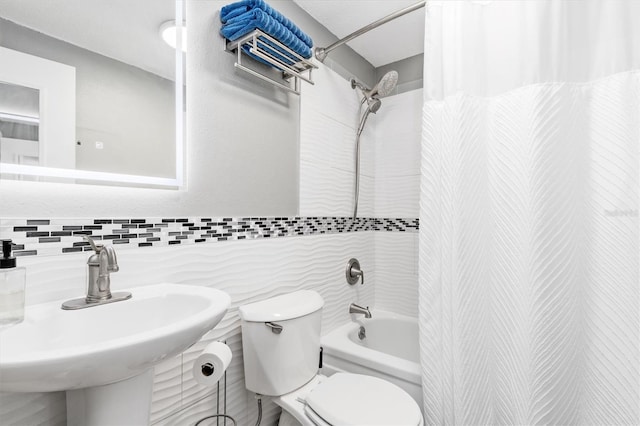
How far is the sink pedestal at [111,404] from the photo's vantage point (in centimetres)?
73

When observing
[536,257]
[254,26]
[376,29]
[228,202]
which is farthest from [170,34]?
[536,257]

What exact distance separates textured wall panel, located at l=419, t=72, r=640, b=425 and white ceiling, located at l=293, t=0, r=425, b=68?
81cm

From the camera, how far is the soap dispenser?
69 cm

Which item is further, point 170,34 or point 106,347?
point 170,34

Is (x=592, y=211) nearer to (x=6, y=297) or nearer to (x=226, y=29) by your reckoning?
(x=226, y=29)

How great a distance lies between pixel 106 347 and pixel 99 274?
37 centimetres

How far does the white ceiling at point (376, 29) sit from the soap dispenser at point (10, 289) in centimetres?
162

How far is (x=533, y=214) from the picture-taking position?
1118 mm

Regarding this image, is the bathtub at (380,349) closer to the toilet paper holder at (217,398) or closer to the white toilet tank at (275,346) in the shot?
the white toilet tank at (275,346)

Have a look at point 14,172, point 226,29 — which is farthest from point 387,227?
point 14,172

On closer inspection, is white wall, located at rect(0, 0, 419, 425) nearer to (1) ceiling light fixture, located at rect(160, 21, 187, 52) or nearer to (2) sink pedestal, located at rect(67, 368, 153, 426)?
(1) ceiling light fixture, located at rect(160, 21, 187, 52)

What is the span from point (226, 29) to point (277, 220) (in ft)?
2.60

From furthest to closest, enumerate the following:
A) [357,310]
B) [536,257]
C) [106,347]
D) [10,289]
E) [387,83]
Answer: [357,310] → [387,83] → [536,257] → [10,289] → [106,347]

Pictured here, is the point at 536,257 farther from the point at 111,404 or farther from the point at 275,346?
the point at 111,404
